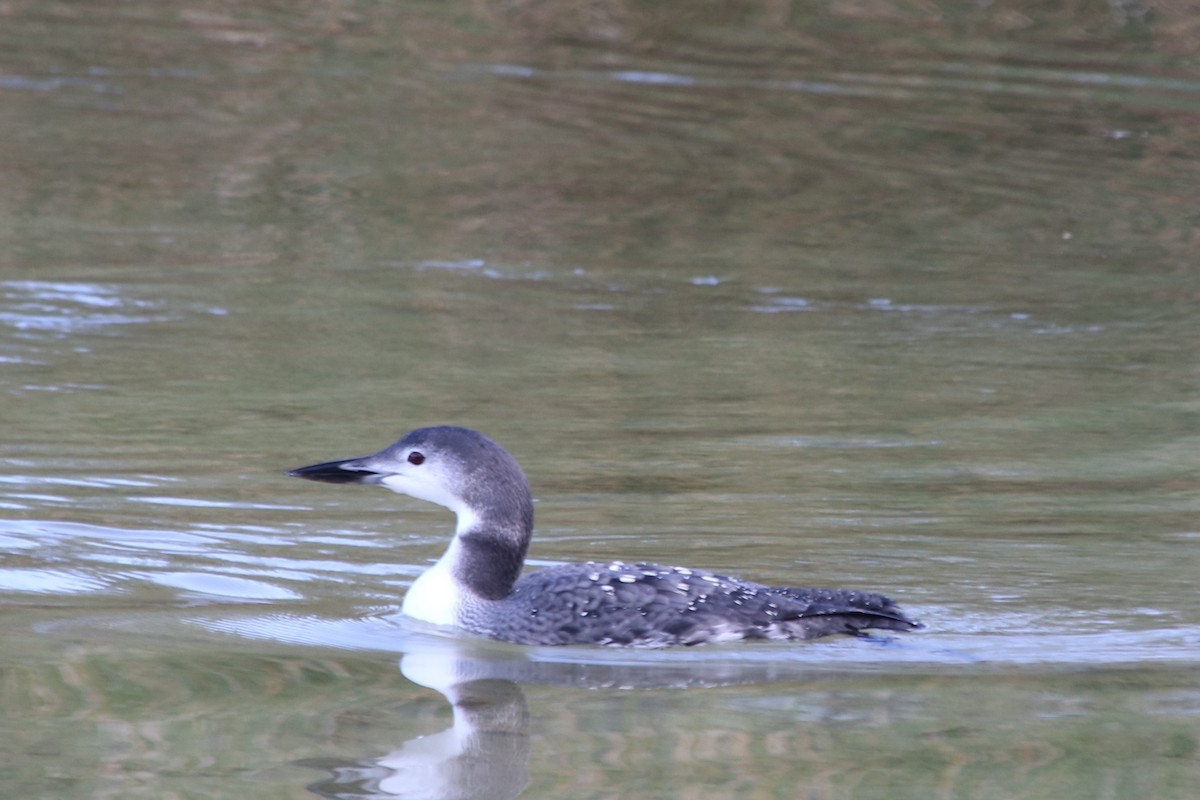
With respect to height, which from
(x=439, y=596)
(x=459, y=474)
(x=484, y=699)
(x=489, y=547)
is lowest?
(x=484, y=699)

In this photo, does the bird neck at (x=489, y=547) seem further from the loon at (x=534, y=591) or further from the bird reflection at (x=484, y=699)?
the bird reflection at (x=484, y=699)

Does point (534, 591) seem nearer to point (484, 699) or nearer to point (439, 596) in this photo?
point (439, 596)

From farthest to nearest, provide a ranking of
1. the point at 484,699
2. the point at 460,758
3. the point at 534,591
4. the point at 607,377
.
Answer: the point at 607,377 < the point at 534,591 < the point at 484,699 < the point at 460,758

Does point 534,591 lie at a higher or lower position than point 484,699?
higher

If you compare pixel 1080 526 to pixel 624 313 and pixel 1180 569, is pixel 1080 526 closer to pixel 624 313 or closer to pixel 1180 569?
pixel 1180 569

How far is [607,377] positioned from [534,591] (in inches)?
173

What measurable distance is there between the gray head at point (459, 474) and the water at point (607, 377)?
460 mm

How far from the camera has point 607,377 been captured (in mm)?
11562

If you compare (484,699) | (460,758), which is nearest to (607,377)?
(484,699)

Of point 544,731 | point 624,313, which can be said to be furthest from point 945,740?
point 624,313

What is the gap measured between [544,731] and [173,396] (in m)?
5.24

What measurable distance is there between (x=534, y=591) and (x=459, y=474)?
47 centimetres

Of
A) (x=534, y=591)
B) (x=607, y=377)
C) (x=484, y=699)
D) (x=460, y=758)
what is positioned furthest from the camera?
(x=607, y=377)

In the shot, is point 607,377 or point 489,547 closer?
point 489,547
